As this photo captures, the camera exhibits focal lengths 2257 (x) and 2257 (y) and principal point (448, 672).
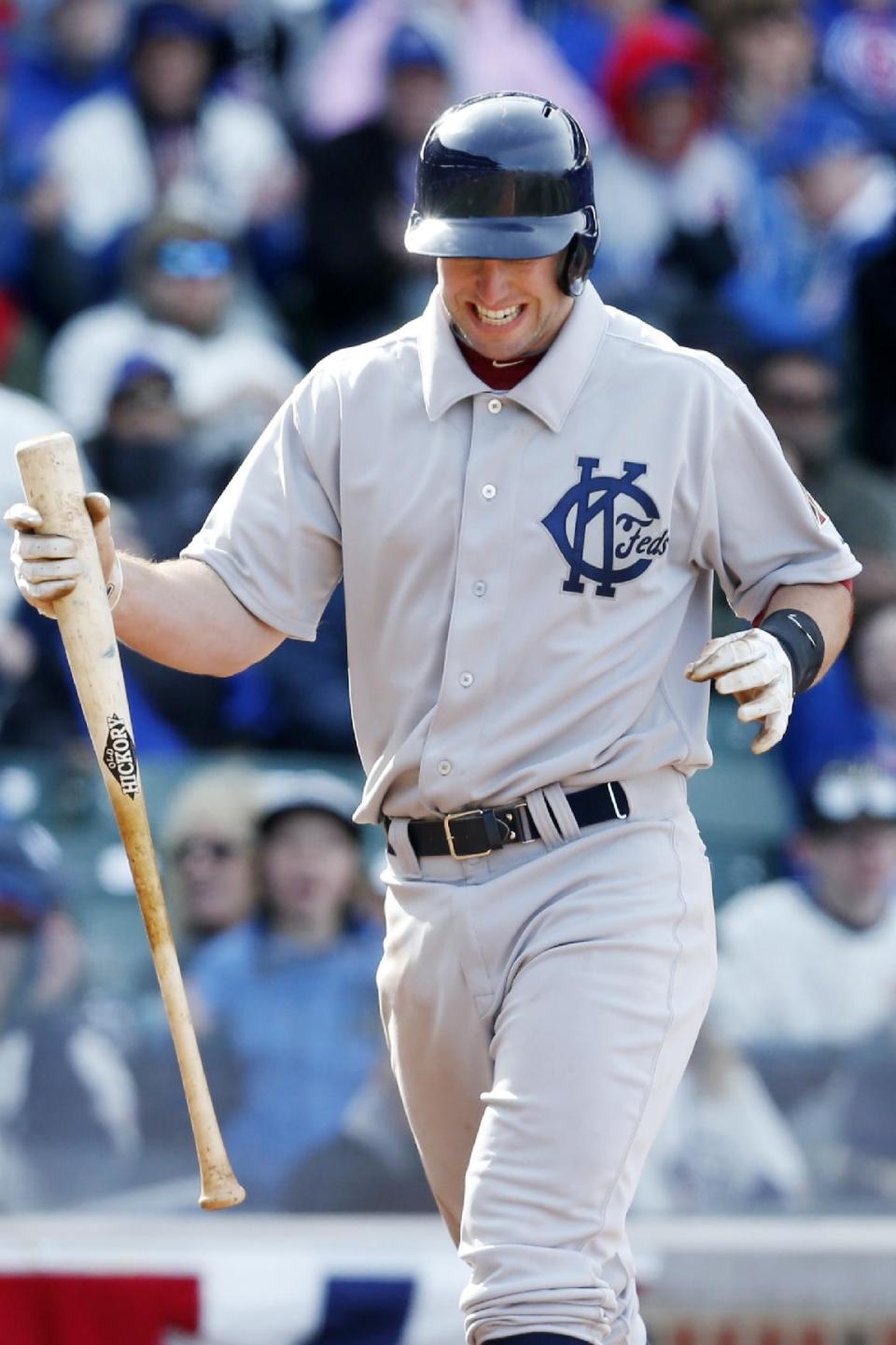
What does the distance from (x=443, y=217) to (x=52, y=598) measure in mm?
750

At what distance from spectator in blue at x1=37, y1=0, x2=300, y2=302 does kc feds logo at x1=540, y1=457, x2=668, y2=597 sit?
366cm

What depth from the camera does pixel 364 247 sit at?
6547 millimetres

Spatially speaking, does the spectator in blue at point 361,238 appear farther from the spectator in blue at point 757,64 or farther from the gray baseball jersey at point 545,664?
the gray baseball jersey at point 545,664

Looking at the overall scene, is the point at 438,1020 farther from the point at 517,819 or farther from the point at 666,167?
the point at 666,167

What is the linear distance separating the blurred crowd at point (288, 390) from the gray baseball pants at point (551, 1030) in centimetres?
187

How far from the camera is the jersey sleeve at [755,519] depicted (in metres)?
3.16

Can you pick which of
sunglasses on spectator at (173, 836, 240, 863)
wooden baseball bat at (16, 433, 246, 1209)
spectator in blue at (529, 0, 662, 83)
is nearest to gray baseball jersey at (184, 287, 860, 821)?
wooden baseball bat at (16, 433, 246, 1209)

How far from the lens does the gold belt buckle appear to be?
311 centimetres

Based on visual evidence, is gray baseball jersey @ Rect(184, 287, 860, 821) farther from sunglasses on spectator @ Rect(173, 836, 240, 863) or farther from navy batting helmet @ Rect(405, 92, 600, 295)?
sunglasses on spectator @ Rect(173, 836, 240, 863)

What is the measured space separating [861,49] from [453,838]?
4961mm

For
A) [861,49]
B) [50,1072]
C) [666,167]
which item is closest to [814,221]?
[666,167]

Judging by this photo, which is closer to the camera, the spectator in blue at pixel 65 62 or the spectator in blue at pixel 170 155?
the spectator in blue at pixel 170 155

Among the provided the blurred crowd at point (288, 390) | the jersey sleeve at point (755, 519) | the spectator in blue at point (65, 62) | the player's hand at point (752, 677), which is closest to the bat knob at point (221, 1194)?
the player's hand at point (752, 677)

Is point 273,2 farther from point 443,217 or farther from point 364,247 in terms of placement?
point 443,217
